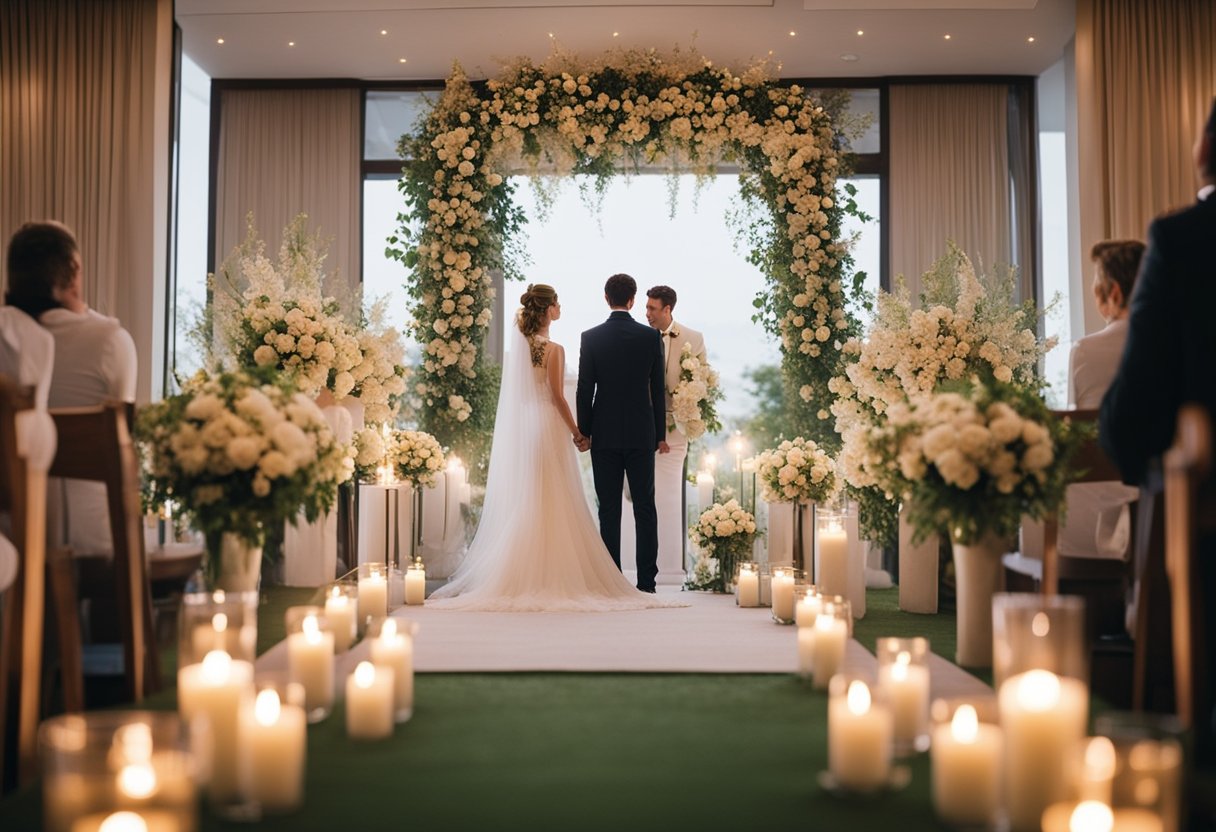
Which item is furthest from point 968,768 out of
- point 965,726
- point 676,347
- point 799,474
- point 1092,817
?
point 676,347

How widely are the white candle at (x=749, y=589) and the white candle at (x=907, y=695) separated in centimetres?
330

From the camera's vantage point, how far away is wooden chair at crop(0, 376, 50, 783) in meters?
2.87

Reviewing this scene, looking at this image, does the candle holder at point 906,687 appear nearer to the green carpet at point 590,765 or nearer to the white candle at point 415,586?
the green carpet at point 590,765

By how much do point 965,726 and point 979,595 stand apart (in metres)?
2.24

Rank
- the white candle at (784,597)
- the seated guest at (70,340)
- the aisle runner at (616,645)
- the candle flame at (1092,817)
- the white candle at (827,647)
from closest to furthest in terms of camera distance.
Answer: the candle flame at (1092,817) < the white candle at (827,647) < the seated guest at (70,340) < the aisle runner at (616,645) < the white candle at (784,597)

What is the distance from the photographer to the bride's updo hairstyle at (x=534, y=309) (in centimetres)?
678

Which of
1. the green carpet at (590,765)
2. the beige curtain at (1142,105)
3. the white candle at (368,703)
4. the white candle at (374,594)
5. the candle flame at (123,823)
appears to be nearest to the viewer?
the candle flame at (123,823)

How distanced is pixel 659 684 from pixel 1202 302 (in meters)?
2.18

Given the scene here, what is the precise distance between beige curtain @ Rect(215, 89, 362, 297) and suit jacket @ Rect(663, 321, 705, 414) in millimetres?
3061

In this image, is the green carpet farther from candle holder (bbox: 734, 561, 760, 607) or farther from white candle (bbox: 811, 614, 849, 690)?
candle holder (bbox: 734, 561, 760, 607)

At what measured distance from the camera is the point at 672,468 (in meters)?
7.96

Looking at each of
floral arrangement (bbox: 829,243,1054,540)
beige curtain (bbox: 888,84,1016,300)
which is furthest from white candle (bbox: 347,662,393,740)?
beige curtain (bbox: 888,84,1016,300)

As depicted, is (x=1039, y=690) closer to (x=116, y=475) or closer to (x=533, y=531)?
(x=116, y=475)

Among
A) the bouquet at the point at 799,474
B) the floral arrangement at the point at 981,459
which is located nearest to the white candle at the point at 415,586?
the bouquet at the point at 799,474
